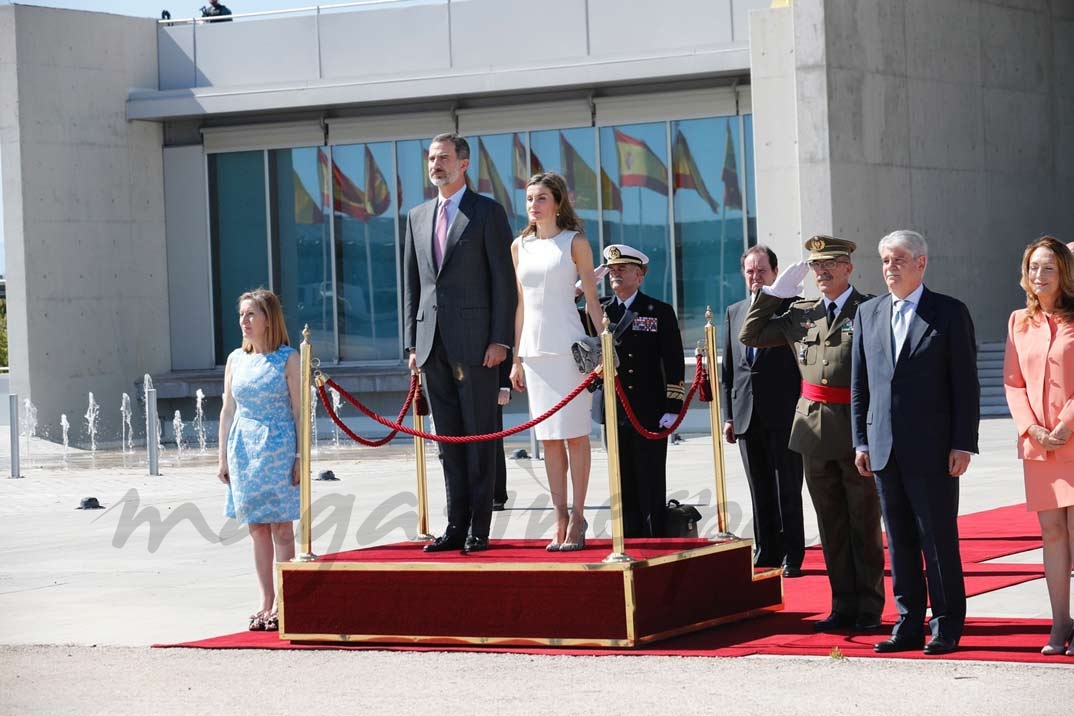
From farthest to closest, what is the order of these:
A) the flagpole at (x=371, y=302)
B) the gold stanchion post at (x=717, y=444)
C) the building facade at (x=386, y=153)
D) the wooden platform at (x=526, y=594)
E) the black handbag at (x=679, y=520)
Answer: the flagpole at (x=371, y=302) < the building facade at (x=386, y=153) < the black handbag at (x=679, y=520) < the gold stanchion post at (x=717, y=444) < the wooden platform at (x=526, y=594)

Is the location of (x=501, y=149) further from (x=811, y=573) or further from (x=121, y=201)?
(x=811, y=573)

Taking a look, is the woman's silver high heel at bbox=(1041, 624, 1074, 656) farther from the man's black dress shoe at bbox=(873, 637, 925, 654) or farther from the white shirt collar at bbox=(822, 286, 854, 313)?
the white shirt collar at bbox=(822, 286, 854, 313)

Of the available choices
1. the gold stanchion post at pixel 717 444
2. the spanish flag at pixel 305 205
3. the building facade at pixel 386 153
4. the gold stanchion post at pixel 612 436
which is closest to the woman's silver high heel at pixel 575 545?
the gold stanchion post at pixel 612 436

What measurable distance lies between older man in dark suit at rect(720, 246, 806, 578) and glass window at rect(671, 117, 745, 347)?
15.5 metres

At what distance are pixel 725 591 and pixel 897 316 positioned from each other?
160 cm

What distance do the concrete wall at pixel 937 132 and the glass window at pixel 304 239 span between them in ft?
27.4

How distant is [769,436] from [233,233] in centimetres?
1926

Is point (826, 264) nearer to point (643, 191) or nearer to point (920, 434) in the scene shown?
point (920, 434)

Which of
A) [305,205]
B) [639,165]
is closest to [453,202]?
[639,165]

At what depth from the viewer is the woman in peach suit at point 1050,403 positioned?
261 inches

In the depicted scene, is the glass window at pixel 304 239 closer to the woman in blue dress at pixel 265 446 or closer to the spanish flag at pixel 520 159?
the spanish flag at pixel 520 159

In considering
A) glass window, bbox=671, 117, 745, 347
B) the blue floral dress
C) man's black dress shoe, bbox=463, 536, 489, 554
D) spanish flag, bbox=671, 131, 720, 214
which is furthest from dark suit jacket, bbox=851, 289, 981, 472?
spanish flag, bbox=671, 131, 720, 214

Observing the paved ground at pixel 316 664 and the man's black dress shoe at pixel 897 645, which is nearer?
the paved ground at pixel 316 664

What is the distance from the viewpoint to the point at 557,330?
766cm
